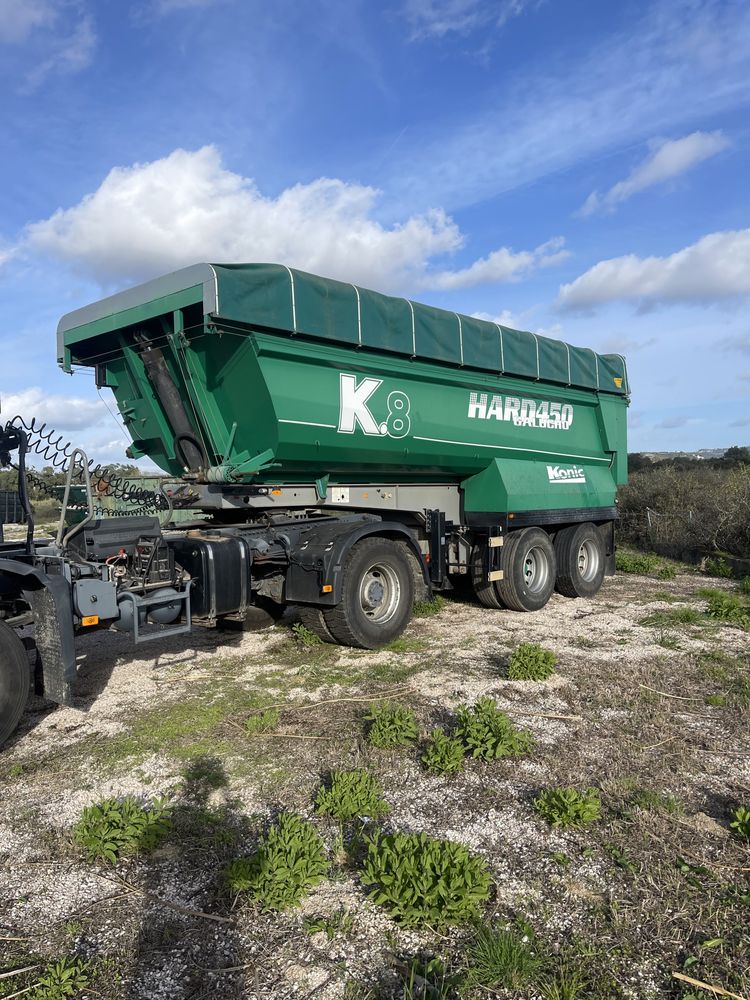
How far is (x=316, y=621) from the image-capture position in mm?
7141

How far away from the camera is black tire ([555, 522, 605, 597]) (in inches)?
408

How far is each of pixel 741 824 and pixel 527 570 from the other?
6.44 meters

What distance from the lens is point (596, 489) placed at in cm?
1096

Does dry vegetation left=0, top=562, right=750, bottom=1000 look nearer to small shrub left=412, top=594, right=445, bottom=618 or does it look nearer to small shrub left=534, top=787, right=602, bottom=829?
small shrub left=534, top=787, right=602, bottom=829

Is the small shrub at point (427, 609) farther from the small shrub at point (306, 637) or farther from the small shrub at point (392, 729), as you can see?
the small shrub at point (392, 729)

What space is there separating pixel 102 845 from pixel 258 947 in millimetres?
1097

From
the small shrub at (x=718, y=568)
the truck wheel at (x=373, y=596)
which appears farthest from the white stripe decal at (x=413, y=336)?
the small shrub at (x=718, y=568)

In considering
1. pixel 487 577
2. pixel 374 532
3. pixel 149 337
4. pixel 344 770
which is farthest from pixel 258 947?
pixel 487 577

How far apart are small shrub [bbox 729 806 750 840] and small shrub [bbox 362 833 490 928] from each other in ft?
4.49

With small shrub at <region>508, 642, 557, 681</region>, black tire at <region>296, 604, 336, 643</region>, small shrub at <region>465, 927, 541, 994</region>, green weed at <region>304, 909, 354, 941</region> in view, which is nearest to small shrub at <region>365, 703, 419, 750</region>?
small shrub at <region>508, 642, 557, 681</region>

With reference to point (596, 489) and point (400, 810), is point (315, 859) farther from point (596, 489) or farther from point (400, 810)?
point (596, 489)

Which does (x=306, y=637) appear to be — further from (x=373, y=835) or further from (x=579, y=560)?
(x=579, y=560)

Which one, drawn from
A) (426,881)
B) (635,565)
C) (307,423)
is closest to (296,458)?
(307,423)

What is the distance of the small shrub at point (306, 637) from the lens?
733cm
